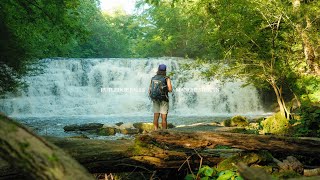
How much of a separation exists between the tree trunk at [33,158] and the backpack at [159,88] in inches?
231

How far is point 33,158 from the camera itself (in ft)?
5.13

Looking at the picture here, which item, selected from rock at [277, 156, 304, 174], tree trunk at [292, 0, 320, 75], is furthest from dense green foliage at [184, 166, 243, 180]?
tree trunk at [292, 0, 320, 75]

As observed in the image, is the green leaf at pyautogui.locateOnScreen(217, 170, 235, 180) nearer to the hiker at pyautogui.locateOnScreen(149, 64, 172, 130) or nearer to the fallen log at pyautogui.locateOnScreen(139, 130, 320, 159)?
the fallen log at pyautogui.locateOnScreen(139, 130, 320, 159)

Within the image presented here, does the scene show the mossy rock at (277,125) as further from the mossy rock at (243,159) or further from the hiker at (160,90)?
the mossy rock at (243,159)

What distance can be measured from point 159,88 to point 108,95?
15.0 meters

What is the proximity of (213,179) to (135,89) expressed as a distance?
61.8ft

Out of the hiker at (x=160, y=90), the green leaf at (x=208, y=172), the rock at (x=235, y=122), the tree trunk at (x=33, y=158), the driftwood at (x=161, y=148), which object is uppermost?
the hiker at (x=160, y=90)

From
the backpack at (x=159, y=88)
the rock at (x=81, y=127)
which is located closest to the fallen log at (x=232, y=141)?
the backpack at (x=159, y=88)

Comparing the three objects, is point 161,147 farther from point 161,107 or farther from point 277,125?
point 277,125

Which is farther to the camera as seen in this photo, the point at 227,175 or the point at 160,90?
the point at 160,90

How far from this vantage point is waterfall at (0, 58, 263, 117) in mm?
20391

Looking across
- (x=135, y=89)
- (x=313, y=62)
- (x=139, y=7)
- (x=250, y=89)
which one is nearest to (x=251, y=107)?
(x=250, y=89)

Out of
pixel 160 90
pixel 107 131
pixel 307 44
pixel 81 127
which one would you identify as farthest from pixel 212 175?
pixel 81 127

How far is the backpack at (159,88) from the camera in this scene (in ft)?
24.5
